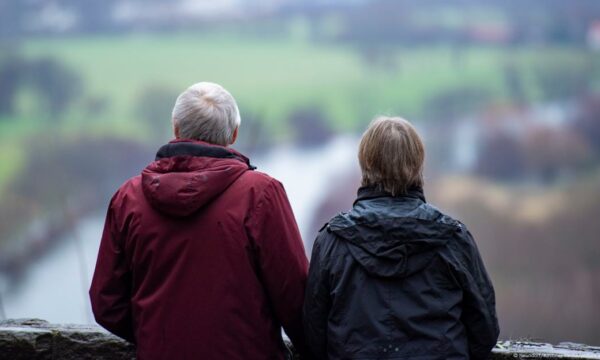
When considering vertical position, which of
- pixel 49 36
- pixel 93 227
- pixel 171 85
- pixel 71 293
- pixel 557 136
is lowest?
pixel 71 293

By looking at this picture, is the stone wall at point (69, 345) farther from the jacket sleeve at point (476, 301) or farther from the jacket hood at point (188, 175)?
the jacket hood at point (188, 175)

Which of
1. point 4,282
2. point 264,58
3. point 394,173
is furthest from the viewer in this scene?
point 264,58

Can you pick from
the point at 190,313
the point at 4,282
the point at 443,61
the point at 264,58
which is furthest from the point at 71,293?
the point at 190,313

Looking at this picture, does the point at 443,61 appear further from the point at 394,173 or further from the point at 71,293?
the point at 394,173

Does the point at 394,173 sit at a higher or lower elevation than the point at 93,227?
higher

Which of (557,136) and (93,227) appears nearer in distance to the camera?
(93,227)

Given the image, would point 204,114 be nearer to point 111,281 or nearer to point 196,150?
point 196,150

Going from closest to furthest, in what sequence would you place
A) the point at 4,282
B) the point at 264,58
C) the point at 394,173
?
1. the point at 394,173
2. the point at 4,282
3. the point at 264,58

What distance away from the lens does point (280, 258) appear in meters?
1.97

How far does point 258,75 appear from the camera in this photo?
13.9 meters

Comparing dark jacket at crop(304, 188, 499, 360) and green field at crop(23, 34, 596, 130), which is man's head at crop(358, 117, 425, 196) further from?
green field at crop(23, 34, 596, 130)

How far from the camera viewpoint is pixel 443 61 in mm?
14172

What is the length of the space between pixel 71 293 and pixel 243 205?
11737mm

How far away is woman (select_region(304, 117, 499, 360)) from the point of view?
1846mm
